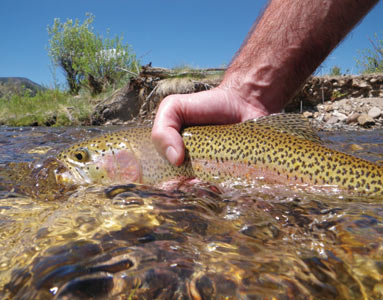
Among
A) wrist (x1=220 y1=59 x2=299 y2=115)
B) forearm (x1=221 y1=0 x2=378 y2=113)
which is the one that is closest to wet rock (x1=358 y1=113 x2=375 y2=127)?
forearm (x1=221 y1=0 x2=378 y2=113)

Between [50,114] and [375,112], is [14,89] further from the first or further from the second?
[375,112]

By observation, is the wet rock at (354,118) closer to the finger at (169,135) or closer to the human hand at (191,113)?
the human hand at (191,113)

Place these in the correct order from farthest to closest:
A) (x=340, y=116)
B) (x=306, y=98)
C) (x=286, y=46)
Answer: (x=306, y=98) < (x=340, y=116) < (x=286, y=46)

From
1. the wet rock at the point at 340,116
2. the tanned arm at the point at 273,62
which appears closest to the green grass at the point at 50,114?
the wet rock at the point at 340,116

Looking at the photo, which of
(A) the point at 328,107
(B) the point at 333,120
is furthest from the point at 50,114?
(A) the point at 328,107

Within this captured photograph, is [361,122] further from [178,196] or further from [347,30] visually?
[178,196]

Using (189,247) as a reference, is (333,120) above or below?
below

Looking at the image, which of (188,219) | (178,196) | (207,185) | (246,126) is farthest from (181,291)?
(246,126)

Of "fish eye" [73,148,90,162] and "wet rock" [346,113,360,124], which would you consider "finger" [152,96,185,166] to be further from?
"wet rock" [346,113,360,124]
